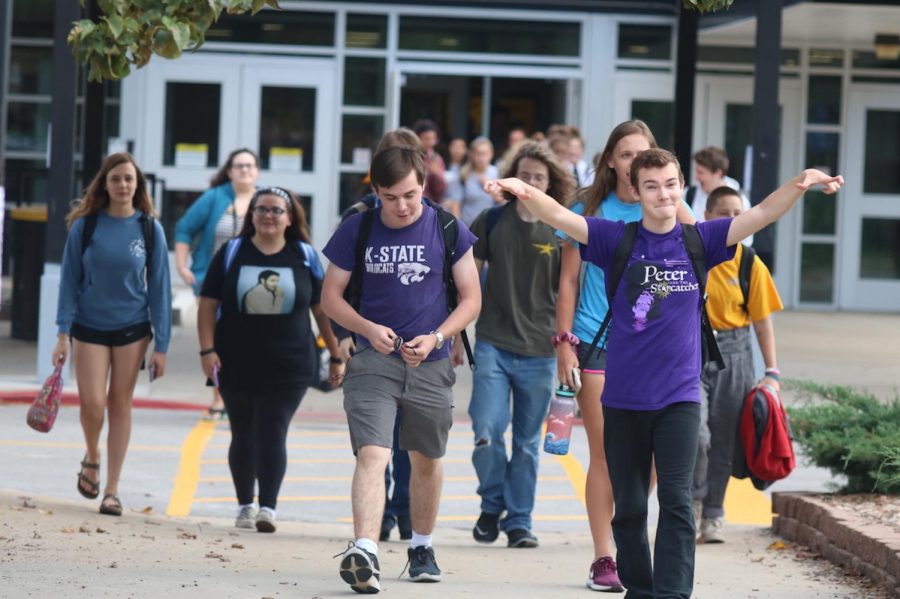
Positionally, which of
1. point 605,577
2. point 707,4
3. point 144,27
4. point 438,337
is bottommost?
point 605,577

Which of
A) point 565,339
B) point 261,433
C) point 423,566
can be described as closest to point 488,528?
point 261,433

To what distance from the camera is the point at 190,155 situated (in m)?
Answer: 21.4

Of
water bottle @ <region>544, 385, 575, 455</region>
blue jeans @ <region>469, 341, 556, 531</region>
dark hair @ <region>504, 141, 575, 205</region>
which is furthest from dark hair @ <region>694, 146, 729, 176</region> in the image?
water bottle @ <region>544, 385, 575, 455</region>

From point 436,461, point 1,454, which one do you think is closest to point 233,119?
Answer: point 1,454

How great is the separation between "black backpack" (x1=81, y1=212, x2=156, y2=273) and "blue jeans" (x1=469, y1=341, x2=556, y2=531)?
6.24ft

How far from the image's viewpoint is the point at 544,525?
920cm

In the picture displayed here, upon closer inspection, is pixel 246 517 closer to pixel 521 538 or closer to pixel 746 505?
pixel 521 538

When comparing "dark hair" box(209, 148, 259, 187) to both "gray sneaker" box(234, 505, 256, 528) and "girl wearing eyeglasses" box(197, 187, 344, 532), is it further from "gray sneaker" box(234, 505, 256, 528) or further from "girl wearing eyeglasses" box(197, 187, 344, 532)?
"gray sneaker" box(234, 505, 256, 528)

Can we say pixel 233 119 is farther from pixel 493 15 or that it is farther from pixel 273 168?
pixel 493 15

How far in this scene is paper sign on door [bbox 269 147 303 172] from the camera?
21547mm

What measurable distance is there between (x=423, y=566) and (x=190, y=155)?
50.1 feet

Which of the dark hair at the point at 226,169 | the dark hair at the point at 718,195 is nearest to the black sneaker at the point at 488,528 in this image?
the dark hair at the point at 718,195

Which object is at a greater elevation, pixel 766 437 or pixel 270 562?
pixel 766 437

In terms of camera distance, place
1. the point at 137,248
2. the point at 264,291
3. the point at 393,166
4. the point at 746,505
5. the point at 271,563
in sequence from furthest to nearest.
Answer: the point at 746,505 → the point at 137,248 → the point at 264,291 → the point at 271,563 → the point at 393,166
